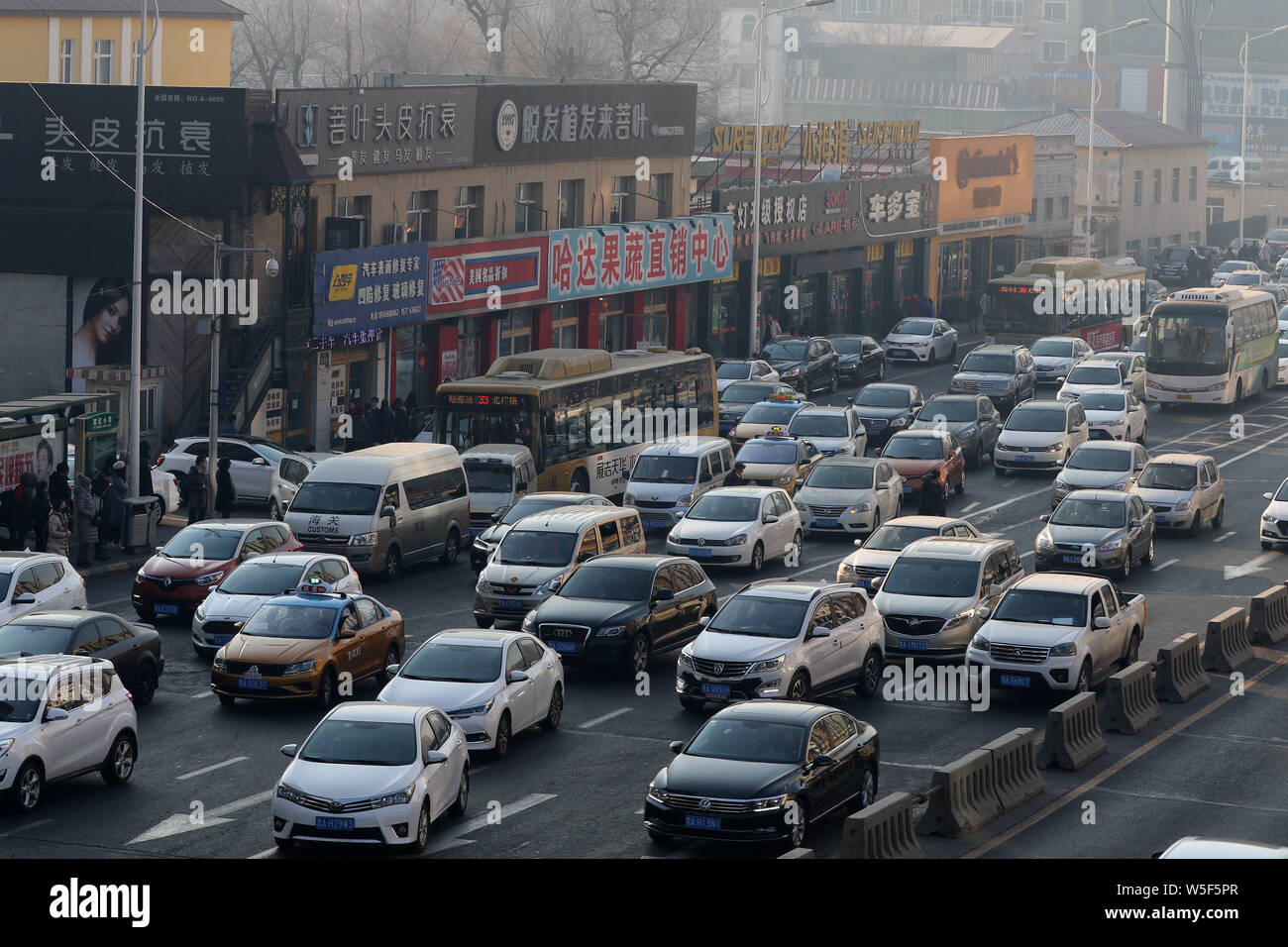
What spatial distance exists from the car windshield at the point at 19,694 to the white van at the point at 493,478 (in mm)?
16826

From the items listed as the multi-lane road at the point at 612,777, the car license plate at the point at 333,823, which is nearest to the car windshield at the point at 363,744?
the car license plate at the point at 333,823

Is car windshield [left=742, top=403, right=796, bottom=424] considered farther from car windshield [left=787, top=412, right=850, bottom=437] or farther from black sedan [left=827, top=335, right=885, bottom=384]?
black sedan [left=827, top=335, right=885, bottom=384]

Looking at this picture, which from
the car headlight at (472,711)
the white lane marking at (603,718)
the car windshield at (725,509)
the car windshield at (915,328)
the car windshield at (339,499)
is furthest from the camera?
the car windshield at (915,328)

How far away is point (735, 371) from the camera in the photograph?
56625mm

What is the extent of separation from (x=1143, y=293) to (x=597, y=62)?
150 feet

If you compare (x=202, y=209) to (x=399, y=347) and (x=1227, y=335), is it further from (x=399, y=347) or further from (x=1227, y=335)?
(x=1227, y=335)

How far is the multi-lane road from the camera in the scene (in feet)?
65.4

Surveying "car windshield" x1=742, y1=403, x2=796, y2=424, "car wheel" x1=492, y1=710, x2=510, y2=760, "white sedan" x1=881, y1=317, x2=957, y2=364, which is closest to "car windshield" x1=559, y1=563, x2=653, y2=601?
"car wheel" x1=492, y1=710, x2=510, y2=760

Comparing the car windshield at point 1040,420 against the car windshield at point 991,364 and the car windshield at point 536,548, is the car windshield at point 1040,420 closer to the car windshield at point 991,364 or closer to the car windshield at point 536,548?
the car windshield at point 991,364

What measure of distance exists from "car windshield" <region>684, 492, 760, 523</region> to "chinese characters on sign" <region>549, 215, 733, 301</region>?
2132cm

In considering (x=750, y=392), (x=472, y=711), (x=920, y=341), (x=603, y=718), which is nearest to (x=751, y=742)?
(x=472, y=711)

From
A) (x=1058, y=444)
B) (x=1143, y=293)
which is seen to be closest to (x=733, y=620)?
(x=1058, y=444)

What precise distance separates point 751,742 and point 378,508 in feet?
51.3

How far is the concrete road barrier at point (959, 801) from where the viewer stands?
67.0 feet
